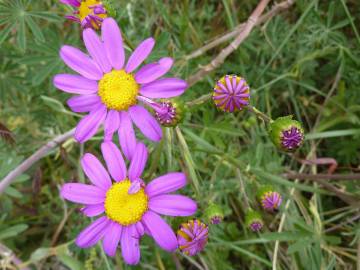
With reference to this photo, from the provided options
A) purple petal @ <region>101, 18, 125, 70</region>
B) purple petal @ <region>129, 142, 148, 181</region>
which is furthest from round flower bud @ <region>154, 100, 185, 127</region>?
purple petal @ <region>101, 18, 125, 70</region>

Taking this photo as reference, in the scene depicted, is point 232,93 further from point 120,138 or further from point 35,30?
point 35,30

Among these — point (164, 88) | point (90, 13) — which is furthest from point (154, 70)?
point (90, 13)

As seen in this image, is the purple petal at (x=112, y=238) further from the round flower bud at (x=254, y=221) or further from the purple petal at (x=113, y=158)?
the round flower bud at (x=254, y=221)

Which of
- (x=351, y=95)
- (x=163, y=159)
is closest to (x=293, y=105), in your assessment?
(x=351, y=95)

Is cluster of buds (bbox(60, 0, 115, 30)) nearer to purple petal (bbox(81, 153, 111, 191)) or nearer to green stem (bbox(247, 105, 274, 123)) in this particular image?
purple petal (bbox(81, 153, 111, 191))

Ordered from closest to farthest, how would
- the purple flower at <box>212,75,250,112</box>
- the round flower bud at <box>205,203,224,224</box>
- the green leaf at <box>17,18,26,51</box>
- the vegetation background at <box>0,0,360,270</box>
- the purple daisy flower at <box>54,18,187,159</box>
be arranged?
1. the purple flower at <box>212,75,250,112</box>
2. the purple daisy flower at <box>54,18,187,159</box>
3. the round flower bud at <box>205,203,224,224</box>
4. the green leaf at <box>17,18,26,51</box>
5. the vegetation background at <box>0,0,360,270</box>

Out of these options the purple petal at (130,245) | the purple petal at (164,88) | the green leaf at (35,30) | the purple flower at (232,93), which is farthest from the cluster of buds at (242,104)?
the green leaf at (35,30)
